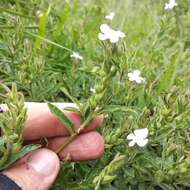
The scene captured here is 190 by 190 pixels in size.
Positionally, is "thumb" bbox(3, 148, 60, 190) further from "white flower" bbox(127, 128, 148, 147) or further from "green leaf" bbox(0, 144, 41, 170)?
"white flower" bbox(127, 128, 148, 147)

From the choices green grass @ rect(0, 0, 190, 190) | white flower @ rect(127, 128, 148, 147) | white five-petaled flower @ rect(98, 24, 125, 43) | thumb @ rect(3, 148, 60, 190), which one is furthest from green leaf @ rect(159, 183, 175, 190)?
white five-petaled flower @ rect(98, 24, 125, 43)

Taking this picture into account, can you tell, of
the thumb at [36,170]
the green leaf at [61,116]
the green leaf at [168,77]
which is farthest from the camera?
the green leaf at [168,77]

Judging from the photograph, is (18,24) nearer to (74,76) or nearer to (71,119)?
(74,76)

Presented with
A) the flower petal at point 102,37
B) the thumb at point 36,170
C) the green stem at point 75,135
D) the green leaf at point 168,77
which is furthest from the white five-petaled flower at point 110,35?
the green leaf at point 168,77

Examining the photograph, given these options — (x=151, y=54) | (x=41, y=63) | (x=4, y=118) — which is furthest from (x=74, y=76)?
(x=4, y=118)

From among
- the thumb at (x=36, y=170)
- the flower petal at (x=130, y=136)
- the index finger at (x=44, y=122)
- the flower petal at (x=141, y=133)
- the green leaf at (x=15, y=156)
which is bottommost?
the thumb at (x=36, y=170)

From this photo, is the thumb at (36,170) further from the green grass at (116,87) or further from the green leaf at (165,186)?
the green leaf at (165,186)
